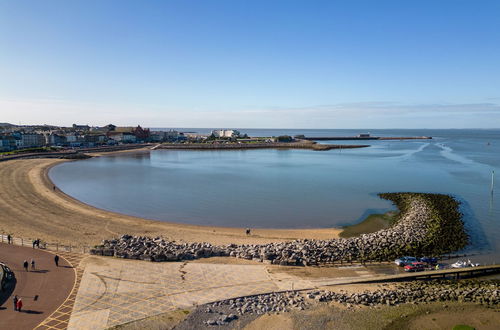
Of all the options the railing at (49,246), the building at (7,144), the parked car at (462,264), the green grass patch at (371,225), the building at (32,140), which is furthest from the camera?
the building at (32,140)

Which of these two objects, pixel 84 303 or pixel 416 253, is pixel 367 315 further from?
pixel 84 303

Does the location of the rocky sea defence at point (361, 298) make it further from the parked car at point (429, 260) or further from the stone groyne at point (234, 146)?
the stone groyne at point (234, 146)

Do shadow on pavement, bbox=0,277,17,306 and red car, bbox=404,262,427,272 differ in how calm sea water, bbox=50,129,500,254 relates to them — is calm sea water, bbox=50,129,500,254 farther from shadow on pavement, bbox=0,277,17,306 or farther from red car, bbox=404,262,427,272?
shadow on pavement, bbox=0,277,17,306

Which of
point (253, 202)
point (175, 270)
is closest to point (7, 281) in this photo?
point (175, 270)

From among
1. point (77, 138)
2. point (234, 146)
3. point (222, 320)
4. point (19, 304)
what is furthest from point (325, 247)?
point (77, 138)

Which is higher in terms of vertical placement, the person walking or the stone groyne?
the stone groyne

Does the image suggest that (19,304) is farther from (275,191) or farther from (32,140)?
(32,140)

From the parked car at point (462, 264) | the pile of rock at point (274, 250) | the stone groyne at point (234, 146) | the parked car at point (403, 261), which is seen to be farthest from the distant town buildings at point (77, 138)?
the parked car at point (462, 264)

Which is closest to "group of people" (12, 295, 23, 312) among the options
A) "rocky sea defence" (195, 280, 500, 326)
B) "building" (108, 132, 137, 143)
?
"rocky sea defence" (195, 280, 500, 326)
